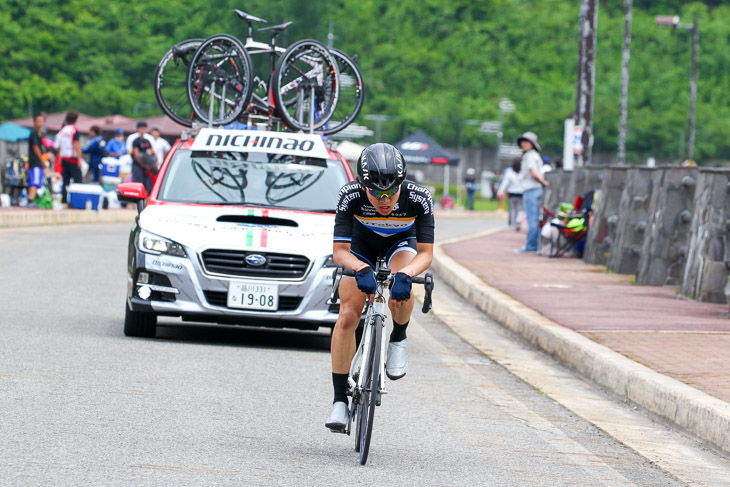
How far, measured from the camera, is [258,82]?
A: 14719mm

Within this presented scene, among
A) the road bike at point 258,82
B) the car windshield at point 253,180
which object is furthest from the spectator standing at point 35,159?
the car windshield at point 253,180

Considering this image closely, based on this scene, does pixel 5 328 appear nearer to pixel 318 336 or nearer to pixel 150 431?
pixel 318 336

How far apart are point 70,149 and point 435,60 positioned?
5452 centimetres

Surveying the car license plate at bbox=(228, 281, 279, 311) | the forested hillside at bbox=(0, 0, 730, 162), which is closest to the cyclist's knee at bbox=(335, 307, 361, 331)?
the car license plate at bbox=(228, 281, 279, 311)

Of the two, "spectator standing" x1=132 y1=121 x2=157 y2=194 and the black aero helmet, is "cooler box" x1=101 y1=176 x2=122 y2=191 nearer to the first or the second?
"spectator standing" x1=132 y1=121 x2=157 y2=194

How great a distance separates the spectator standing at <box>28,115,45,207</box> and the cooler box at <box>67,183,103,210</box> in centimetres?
122

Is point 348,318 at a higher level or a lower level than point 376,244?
lower

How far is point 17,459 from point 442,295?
10.8 meters

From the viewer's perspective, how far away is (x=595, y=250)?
20141 millimetres

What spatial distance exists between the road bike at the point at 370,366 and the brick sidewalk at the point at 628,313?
98.2 inches

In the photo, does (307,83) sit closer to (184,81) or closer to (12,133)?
(184,81)

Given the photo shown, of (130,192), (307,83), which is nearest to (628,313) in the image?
(307,83)

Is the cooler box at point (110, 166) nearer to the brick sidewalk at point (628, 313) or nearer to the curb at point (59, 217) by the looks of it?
the curb at point (59, 217)

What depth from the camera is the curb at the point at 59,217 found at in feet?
81.0
